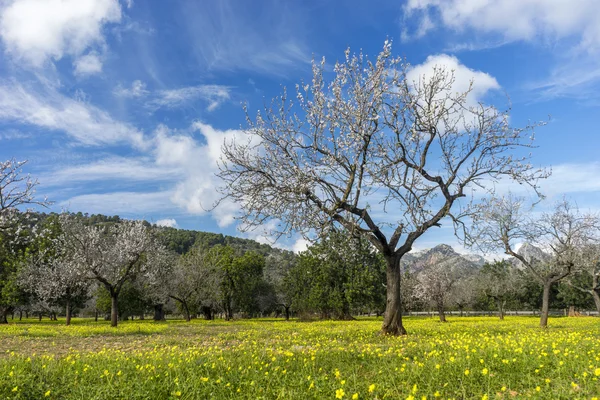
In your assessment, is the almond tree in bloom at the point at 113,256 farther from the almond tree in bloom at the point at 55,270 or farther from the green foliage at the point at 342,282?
the green foliage at the point at 342,282

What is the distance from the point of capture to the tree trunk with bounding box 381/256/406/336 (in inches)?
743

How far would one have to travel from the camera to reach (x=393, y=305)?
755 inches

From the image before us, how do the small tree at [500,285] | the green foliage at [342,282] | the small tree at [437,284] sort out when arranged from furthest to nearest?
the small tree at [500,285] < the green foliage at [342,282] < the small tree at [437,284]

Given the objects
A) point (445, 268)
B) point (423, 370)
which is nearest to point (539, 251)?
point (445, 268)

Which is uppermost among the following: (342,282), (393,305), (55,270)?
(55,270)

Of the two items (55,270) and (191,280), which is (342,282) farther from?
(55,270)

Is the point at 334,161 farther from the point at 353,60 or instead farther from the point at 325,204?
the point at 353,60

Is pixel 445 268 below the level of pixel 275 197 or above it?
below

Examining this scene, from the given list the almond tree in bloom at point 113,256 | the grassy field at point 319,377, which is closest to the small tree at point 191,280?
the almond tree in bloom at point 113,256

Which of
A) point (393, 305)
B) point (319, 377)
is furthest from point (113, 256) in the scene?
point (319, 377)

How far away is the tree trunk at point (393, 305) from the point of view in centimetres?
1888

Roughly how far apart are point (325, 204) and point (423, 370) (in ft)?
37.9

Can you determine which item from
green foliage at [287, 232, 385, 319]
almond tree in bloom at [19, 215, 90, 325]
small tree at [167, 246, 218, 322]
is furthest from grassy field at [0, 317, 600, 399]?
small tree at [167, 246, 218, 322]

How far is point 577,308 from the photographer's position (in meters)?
89.3
